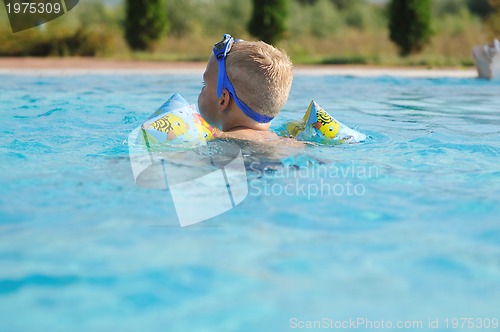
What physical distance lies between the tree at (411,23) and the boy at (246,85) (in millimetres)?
12037

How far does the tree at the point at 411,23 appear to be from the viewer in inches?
601

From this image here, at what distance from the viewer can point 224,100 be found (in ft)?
13.5

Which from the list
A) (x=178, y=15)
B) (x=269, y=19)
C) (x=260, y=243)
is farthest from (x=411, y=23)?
(x=260, y=243)

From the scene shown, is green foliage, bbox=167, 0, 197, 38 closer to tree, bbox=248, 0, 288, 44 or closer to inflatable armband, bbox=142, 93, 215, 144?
tree, bbox=248, 0, 288, 44

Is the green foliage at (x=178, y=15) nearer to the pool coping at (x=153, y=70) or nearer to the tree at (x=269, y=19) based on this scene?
the tree at (x=269, y=19)

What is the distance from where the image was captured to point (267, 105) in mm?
4059

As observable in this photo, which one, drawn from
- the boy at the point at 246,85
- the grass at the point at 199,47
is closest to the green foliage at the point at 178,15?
the grass at the point at 199,47

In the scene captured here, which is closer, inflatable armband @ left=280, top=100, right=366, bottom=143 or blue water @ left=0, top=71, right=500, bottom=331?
blue water @ left=0, top=71, right=500, bottom=331

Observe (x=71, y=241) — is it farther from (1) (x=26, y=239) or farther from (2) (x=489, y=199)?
(2) (x=489, y=199)

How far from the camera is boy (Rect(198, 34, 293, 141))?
398 cm

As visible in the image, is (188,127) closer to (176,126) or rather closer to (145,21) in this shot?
(176,126)

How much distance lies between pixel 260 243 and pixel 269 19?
14.0 meters

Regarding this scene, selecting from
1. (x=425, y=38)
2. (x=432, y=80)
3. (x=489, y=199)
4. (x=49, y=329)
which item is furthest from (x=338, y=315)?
(x=425, y=38)

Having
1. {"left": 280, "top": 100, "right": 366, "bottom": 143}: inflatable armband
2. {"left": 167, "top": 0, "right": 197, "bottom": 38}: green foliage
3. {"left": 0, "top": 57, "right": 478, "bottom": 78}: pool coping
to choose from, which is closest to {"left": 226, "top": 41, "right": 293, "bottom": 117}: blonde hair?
{"left": 280, "top": 100, "right": 366, "bottom": 143}: inflatable armband
